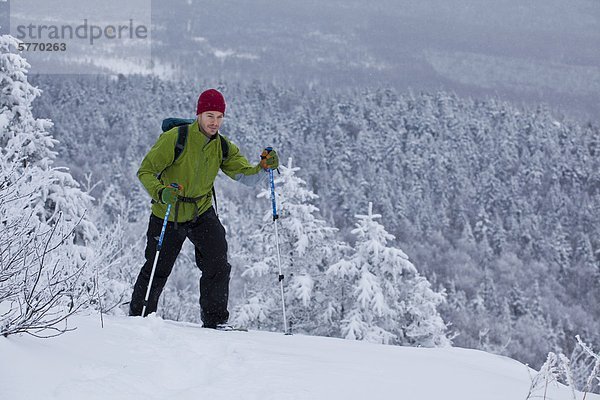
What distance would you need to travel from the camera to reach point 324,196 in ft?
411

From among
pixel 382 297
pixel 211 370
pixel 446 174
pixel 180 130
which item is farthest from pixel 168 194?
pixel 446 174

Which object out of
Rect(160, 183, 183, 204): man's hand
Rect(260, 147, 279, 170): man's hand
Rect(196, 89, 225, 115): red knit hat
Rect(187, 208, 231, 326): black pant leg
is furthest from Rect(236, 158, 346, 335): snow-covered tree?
Rect(160, 183, 183, 204): man's hand

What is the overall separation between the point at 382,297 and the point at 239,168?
12566mm

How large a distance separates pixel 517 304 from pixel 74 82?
155068mm

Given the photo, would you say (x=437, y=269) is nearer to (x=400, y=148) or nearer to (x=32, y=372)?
(x=400, y=148)

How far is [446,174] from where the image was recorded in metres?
154

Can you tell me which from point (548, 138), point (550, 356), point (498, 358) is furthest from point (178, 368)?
point (548, 138)

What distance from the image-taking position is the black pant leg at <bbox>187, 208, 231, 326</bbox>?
214 inches

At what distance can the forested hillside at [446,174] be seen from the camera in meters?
94.3

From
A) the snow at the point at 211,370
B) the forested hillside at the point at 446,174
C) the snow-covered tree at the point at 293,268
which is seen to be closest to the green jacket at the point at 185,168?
the snow at the point at 211,370

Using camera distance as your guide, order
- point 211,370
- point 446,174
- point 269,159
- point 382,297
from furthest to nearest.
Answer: point 446,174, point 382,297, point 269,159, point 211,370

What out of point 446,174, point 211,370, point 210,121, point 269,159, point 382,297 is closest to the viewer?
point 211,370

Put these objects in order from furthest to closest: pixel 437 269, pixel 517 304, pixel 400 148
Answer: pixel 400 148
pixel 437 269
pixel 517 304

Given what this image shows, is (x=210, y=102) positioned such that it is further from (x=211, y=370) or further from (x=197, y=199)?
(x=211, y=370)
